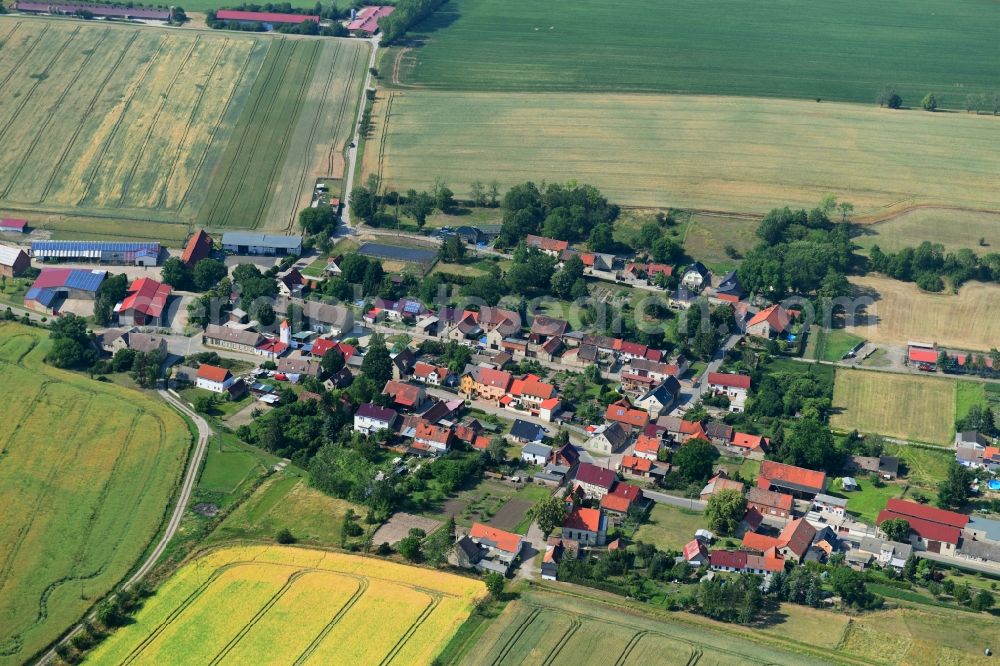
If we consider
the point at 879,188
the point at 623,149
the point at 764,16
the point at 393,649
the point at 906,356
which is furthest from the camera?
the point at 764,16

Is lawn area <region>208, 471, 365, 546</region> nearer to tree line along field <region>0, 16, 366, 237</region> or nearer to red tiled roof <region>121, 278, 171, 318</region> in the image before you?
red tiled roof <region>121, 278, 171, 318</region>

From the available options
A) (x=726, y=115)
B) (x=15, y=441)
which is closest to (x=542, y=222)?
(x=726, y=115)

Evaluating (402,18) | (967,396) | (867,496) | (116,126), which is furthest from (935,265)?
(116,126)

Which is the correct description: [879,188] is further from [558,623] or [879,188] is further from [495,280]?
[558,623]

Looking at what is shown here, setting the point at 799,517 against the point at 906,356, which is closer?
the point at 799,517

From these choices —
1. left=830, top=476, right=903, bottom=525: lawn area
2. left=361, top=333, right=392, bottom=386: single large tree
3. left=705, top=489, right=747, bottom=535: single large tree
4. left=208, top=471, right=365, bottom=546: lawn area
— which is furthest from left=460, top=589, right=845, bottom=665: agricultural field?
left=361, top=333, right=392, bottom=386: single large tree

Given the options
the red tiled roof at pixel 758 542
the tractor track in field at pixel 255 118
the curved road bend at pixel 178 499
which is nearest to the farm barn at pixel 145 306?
the curved road bend at pixel 178 499
